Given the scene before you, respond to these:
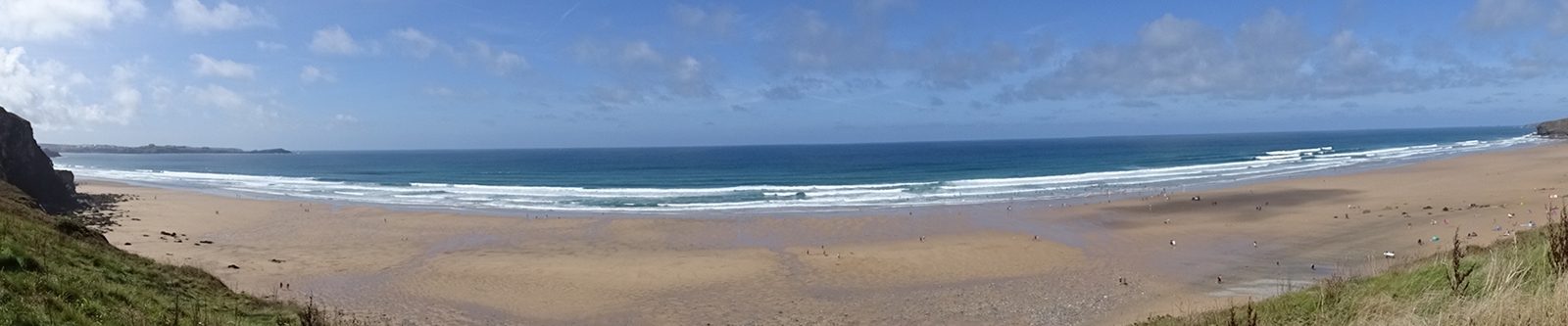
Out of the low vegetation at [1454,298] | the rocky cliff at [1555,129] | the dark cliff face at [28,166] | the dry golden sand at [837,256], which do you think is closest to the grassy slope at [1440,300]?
the low vegetation at [1454,298]

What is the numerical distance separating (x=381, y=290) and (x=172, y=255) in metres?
8.37

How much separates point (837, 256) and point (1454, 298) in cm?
1646

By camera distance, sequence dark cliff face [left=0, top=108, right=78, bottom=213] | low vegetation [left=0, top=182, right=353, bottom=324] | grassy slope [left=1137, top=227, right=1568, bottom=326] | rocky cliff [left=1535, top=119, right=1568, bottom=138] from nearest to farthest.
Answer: grassy slope [left=1137, top=227, right=1568, bottom=326]
low vegetation [left=0, top=182, right=353, bottom=324]
dark cliff face [left=0, top=108, right=78, bottom=213]
rocky cliff [left=1535, top=119, right=1568, bottom=138]

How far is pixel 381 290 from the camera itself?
17.1 m

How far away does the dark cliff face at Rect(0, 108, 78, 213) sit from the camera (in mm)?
28698

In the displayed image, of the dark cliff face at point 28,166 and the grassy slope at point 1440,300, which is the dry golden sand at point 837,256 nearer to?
the dark cliff face at point 28,166

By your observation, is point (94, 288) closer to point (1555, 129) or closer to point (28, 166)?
point (28, 166)

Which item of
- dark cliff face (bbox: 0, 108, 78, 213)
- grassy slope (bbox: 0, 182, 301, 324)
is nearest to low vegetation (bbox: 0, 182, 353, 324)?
grassy slope (bbox: 0, 182, 301, 324)

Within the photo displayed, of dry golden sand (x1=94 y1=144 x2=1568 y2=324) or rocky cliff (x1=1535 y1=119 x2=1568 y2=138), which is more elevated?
rocky cliff (x1=1535 y1=119 x2=1568 y2=138)

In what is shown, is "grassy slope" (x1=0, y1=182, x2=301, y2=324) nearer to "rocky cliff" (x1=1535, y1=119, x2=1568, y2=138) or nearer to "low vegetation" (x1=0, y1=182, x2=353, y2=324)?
"low vegetation" (x1=0, y1=182, x2=353, y2=324)

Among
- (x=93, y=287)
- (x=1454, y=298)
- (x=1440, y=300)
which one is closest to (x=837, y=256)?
(x=93, y=287)

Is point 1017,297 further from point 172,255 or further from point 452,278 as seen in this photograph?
point 172,255

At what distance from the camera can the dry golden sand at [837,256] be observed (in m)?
15.2

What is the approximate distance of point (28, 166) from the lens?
2992 centimetres
